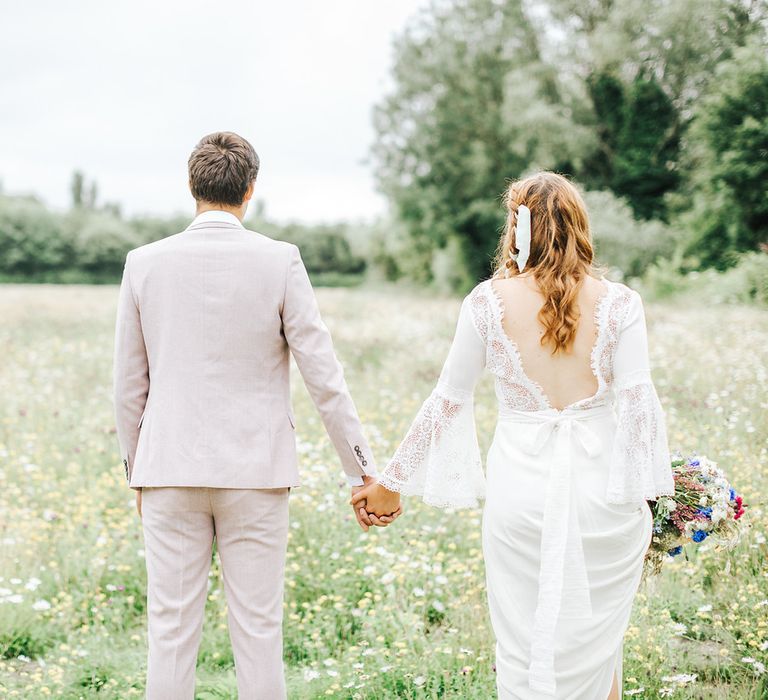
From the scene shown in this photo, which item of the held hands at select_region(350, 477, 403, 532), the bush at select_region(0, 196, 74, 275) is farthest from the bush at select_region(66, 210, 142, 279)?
the held hands at select_region(350, 477, 403, 532)

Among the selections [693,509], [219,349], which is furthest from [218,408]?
[693,509]

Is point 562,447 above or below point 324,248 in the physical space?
above

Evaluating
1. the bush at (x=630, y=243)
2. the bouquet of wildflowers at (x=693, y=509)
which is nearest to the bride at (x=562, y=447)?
the bouquet of wildflowers at (x=693, y=509)

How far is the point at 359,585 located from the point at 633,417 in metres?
2.29

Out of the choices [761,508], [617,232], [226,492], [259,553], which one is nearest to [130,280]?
Result: [226,492]

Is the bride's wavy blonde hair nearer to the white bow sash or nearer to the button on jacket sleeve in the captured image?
the white bow sash

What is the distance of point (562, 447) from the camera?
2773mm

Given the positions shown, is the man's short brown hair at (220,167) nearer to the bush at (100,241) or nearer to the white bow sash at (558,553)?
the white bow sash at (558,553)

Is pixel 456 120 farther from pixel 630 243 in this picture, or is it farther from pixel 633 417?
pixel 633 417

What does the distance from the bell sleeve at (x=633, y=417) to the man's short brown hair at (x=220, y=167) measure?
145 cm

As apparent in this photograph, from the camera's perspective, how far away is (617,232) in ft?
67.0

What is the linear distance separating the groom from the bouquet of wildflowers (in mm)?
1472

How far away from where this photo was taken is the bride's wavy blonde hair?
2.73m

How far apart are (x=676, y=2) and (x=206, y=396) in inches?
835
